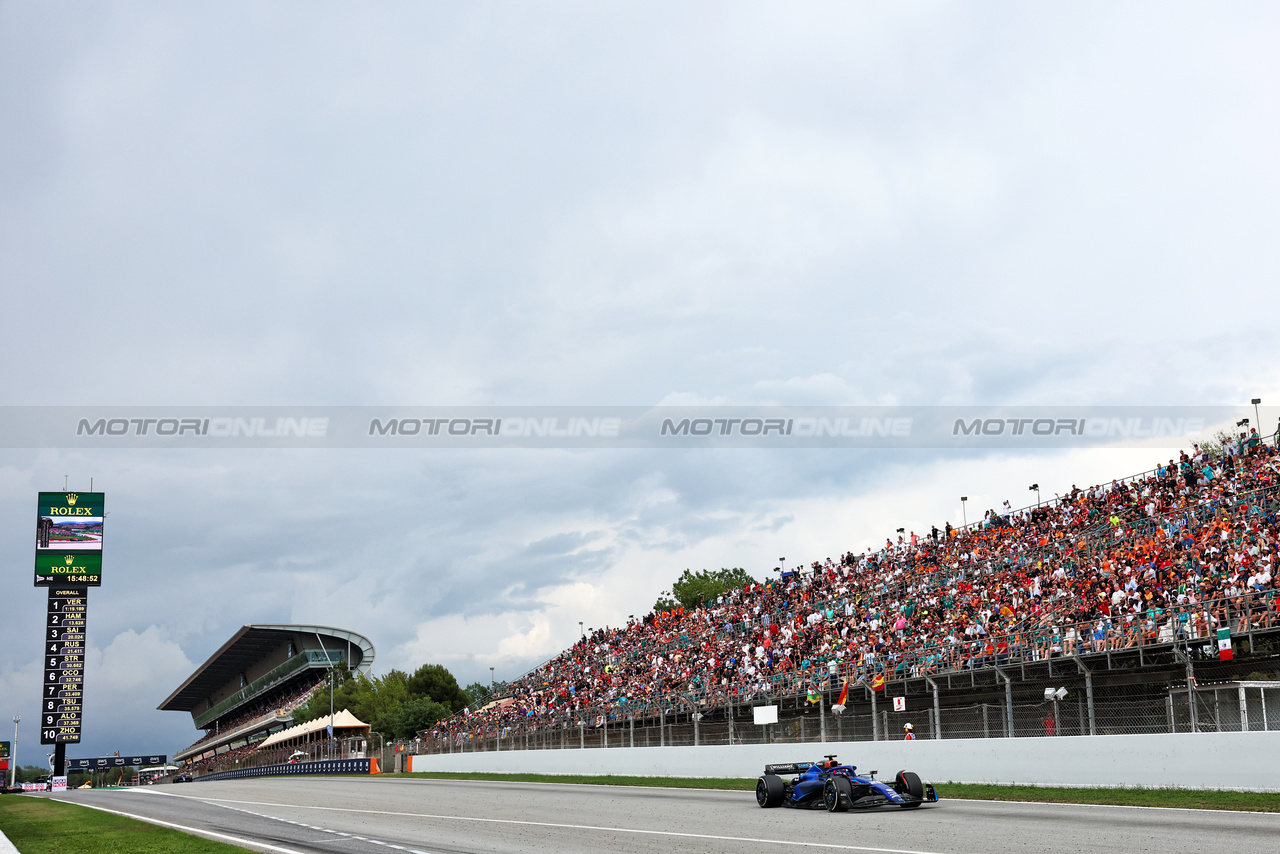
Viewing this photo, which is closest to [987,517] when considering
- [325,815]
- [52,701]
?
[325,815]

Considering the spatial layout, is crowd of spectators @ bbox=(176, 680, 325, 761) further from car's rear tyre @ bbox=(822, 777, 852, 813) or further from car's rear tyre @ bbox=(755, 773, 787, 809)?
car's rear tyre @ bbox=(822, 777, 852, 813)

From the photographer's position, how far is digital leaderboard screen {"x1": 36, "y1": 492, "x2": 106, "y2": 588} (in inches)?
2388

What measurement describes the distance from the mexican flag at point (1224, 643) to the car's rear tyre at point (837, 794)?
8.99m

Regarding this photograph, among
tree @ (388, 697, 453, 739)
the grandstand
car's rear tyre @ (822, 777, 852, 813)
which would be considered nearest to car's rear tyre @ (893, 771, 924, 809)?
car's rear tyre @ (822, 777, 852, 813)

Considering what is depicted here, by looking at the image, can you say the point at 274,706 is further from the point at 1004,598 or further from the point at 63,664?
the point at 1004,598

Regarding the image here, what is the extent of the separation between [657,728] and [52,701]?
44.5 metres

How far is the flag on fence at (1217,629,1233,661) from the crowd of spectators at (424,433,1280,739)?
68 cm

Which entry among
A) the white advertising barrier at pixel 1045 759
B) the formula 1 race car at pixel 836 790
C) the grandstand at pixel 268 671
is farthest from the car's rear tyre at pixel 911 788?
the grandstand at pixel 268 671

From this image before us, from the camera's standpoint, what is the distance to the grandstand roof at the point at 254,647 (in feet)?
335

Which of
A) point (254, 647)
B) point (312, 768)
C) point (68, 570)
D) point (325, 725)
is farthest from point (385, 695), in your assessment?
point (254, 647)

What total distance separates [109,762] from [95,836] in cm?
8877

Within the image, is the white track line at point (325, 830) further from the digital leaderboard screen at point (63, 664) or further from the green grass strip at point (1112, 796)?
the digital leaderboard screen at point (63, 664)

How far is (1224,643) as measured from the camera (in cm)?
2072

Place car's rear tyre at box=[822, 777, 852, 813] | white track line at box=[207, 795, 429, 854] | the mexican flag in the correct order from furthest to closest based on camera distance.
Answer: the mexican flag < car's rear tyre at box=[822, 777, 852, 813] < white track line at box=[207, 795, 429, 854]
